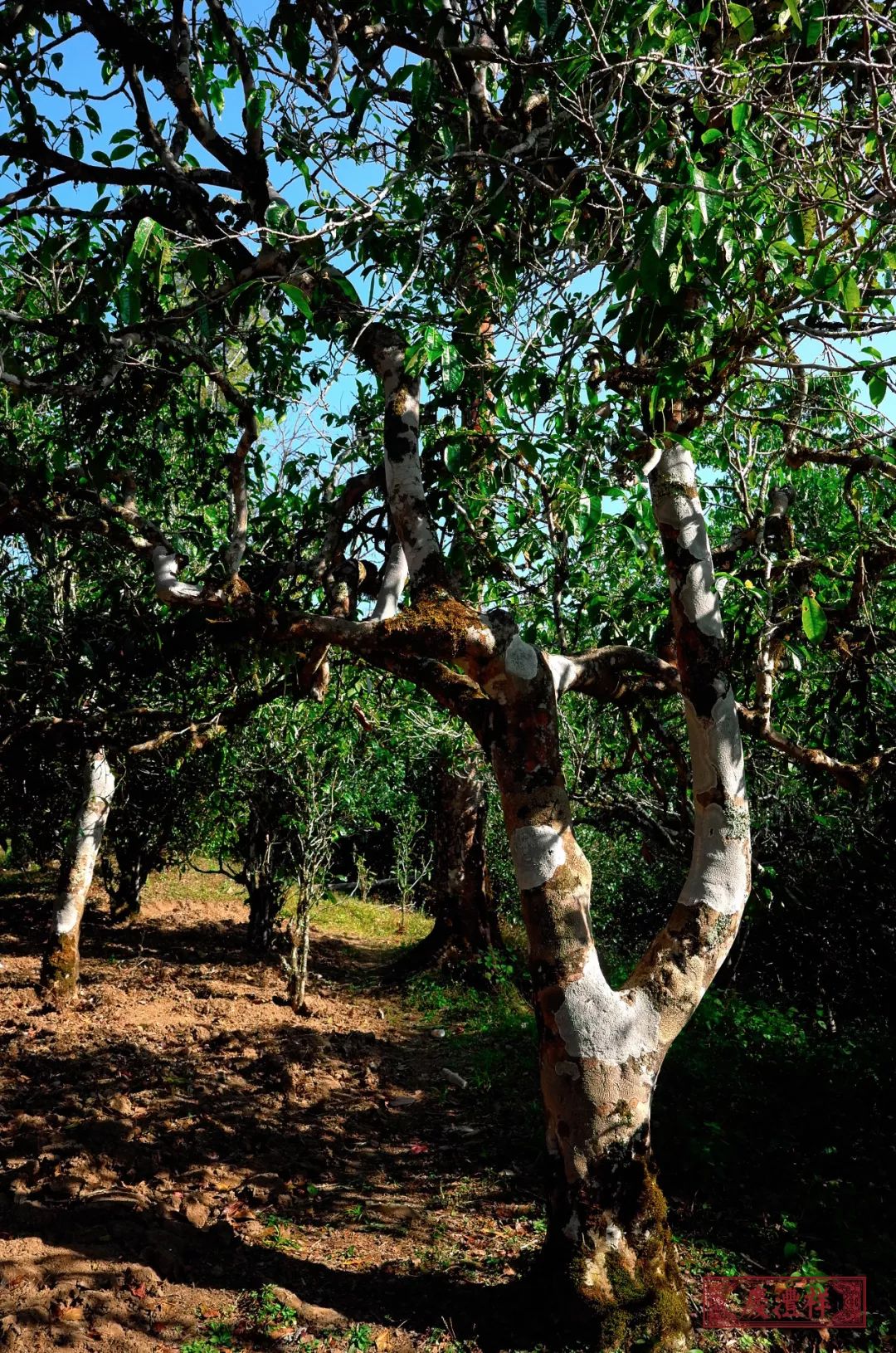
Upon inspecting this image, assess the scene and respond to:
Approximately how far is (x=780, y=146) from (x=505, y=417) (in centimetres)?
157

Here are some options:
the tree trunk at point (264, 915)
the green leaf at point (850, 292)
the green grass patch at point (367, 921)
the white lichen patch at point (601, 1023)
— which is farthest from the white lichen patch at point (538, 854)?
the green grass patch at point (367, 921)

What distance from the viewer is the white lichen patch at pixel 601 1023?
10.5 feet

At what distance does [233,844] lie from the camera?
1082 cm

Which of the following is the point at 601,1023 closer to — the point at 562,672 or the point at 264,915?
the point at 562,672

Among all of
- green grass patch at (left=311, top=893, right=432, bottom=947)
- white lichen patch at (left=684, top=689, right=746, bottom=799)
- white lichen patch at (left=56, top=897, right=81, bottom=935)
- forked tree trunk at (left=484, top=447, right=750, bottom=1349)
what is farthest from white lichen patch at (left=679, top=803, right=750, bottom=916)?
green grass patch at (left=311, top=893, right=432, bottom=947)

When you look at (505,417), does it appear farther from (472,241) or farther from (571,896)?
(571,896)

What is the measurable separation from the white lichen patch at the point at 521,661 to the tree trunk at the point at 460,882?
622 centimetres

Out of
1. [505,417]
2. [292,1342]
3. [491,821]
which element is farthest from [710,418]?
[491,821]

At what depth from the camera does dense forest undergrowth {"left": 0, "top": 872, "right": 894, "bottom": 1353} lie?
3.33 m

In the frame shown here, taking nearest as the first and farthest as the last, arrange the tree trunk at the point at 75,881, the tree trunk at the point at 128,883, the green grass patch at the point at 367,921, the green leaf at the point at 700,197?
the green leaf at the point at 700,197 → the tree trunk at the point at 75,881 → the tree trunk at the point at 128,883 → the green grass patch at the point at 367,921

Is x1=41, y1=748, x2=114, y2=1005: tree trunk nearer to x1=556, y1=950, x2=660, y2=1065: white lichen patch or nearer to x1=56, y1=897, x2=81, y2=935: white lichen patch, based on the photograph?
x1=56, y1=897, x2=81, y2=935: white lichen patch

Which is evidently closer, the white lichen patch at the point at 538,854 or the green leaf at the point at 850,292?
the green leaf at the point at 850,292

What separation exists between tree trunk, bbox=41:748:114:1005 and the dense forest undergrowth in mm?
239
